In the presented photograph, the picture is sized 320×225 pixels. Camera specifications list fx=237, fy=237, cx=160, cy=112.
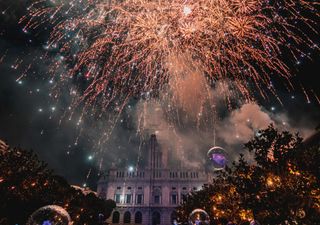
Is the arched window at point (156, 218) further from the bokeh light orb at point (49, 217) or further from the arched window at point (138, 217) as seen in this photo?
the bokeh light orb at point (49, 217)

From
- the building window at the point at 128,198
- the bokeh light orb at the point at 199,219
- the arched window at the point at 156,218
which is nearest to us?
the bokeh light orb at the point at 199,219

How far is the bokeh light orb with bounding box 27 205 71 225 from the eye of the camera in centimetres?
771

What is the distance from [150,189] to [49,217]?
4845 centimetres

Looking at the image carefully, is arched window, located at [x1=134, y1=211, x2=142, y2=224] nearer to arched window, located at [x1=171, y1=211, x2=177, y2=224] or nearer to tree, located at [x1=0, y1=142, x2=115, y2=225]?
arched window, located at [x1=171, y1=211, x2=177, y2=224]

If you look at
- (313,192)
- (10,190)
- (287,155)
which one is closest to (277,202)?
(313,192)

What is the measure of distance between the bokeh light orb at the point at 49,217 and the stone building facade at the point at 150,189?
47.5 meters

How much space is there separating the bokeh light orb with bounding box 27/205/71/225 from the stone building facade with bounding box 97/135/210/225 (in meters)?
47.5

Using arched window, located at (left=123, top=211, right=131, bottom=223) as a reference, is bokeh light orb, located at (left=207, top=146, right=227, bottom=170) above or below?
below

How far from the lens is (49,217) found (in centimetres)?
786

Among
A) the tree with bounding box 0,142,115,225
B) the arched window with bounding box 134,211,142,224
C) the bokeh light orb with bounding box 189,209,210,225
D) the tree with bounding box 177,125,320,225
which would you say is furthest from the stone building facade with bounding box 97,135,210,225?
the bokeh light orb with bounding box 189,209,210,225

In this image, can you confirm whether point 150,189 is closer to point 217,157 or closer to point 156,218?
point 156,218

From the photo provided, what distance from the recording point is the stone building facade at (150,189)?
5233cm

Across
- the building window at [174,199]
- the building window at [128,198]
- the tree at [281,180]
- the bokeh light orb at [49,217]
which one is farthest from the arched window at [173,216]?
the bokeh light orb at [49,217]

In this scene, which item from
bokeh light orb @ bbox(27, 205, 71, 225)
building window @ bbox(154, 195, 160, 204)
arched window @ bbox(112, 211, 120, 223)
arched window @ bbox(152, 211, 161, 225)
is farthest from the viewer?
building window @ bbox(154, 195, 160, 204)
